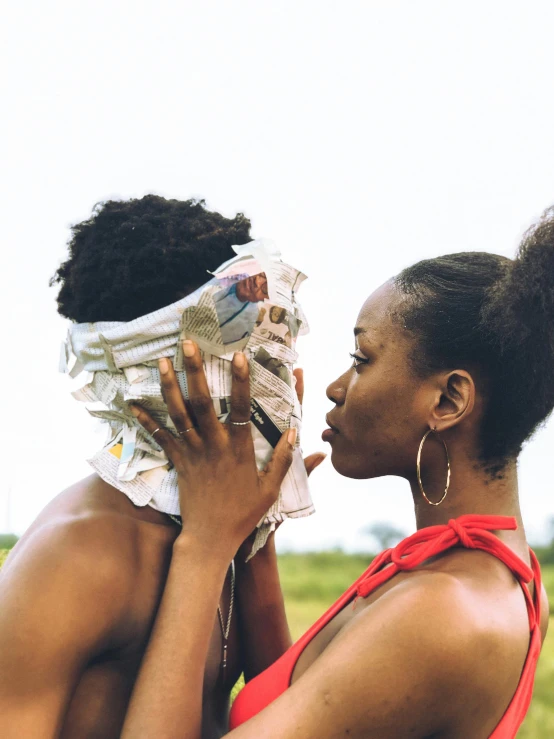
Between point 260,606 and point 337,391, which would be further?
point 260,606

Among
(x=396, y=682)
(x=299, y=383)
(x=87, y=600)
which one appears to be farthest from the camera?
(x=299, y=383)

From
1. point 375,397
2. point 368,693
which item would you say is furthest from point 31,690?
point 375,397

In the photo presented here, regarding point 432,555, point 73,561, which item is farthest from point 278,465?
point 73,561

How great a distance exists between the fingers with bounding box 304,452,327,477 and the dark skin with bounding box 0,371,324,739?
1.32 ft

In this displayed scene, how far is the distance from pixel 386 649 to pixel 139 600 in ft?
1.73

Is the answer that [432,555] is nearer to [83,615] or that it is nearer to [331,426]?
[331,426]

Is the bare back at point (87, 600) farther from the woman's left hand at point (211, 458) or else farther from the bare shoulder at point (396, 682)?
the bare shoulder at point (396, 682)

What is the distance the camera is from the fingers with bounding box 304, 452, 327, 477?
2.09 m

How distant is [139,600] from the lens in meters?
1.70

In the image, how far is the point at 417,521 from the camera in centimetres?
194

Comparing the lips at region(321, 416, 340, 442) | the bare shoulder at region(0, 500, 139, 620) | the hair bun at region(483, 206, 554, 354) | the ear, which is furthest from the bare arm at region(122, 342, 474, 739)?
the hair bun at region(483, 206, 554, 354)

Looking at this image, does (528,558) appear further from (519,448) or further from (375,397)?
(375,397)

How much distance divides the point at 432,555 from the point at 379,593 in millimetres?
153

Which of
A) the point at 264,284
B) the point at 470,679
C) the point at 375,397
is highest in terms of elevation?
the point at 264,284
